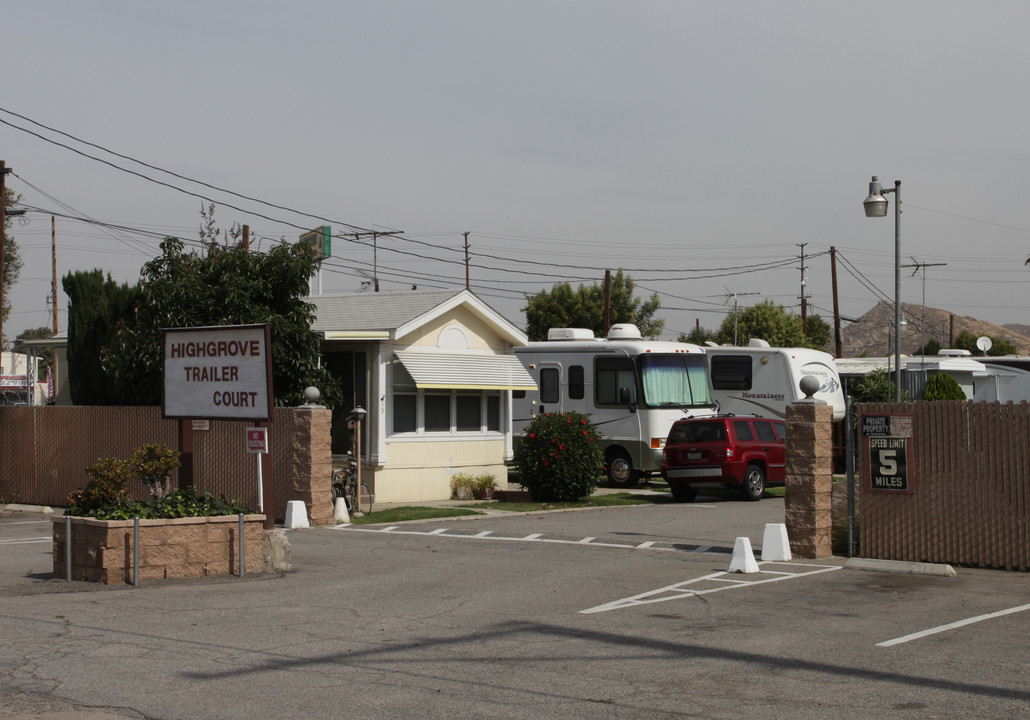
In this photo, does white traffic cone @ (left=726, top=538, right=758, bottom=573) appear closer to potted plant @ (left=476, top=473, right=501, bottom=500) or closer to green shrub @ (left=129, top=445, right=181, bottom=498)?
green shrub @ (left=129, top=445, right=181, bottom=498)

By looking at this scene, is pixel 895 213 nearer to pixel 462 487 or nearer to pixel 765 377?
pixel 765 377

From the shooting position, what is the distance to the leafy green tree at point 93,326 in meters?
23.0

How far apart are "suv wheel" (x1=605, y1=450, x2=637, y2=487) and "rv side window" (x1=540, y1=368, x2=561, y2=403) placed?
2148 millimetres

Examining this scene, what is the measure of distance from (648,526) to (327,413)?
5.51 metres

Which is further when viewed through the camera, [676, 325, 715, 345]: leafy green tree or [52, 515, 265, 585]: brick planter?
[676, 325, 715, 345]: leafy green tree

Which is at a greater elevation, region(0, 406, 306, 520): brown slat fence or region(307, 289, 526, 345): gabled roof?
region(307, 289, 526, 345): gabled roof

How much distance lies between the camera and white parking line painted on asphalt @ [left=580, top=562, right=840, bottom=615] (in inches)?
428

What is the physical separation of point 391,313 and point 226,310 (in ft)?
10.5

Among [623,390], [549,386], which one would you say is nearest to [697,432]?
[623,390]

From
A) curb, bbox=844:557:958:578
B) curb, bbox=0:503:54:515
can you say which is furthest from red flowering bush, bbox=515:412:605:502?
curb, bbox=844:557:958:578

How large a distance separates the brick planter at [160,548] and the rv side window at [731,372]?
2019 centimetres

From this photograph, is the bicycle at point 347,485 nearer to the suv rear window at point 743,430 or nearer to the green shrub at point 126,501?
the green shrub at point 126,501

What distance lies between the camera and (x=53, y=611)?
10211mm

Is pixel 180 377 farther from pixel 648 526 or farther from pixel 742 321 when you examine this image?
pixel 742 321
